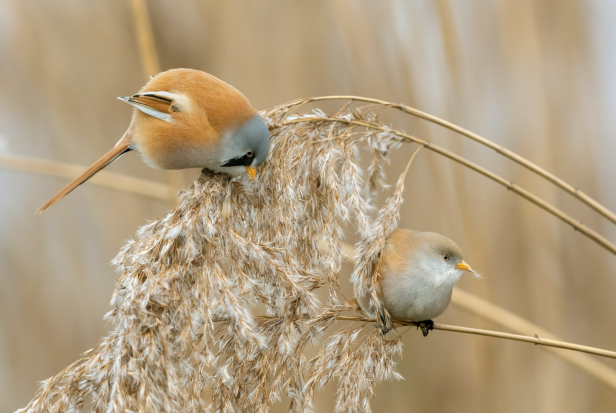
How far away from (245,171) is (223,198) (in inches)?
5.8

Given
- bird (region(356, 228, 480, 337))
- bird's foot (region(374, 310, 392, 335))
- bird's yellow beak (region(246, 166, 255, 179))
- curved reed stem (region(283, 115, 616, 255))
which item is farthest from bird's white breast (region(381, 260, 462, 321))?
bird's yellow beak (region(246, 166, 255, 179))

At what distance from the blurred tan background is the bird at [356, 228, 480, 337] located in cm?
52

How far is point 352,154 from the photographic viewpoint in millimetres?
1495

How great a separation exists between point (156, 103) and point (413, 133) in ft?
4.51

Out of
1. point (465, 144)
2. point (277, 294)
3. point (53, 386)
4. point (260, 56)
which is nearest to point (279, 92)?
point (260, 56)

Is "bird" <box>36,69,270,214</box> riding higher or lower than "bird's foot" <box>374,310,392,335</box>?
higher

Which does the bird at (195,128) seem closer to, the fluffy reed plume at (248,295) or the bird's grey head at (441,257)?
the fluffy reed plume at (248,295)

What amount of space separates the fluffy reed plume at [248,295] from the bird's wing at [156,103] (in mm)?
224

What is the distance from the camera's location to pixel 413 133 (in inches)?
102

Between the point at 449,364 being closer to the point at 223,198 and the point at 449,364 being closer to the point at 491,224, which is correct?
the point at 491,224

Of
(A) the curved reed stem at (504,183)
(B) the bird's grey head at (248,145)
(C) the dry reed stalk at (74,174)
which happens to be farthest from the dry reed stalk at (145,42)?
(A) the curved reed stem at (504,183)

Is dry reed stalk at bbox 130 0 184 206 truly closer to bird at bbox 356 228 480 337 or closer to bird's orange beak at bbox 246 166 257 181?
bird's orange beak at bbox 246 166 257 181

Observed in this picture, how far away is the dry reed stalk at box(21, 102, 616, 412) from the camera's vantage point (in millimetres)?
1132

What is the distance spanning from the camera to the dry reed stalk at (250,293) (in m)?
1.13
